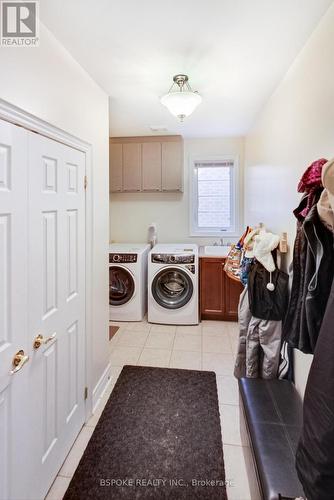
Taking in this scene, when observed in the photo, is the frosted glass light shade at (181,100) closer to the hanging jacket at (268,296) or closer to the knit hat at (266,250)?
the knit hat at (266,250)

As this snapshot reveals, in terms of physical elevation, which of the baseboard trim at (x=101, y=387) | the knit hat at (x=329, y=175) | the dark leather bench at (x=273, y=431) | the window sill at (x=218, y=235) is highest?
the knit hat at (x=329, y=175)

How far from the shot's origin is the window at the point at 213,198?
13.7 ft

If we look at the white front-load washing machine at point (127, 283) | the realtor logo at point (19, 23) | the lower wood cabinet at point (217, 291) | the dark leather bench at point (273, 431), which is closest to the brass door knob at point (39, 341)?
the dark leather bench at point (273, 431)

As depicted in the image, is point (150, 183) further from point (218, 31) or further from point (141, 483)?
point (141, 483)

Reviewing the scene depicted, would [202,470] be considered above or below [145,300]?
below

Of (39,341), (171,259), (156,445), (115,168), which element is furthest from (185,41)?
(115,168)

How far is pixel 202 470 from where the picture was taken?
5.23ft

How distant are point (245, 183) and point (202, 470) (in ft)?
11.1

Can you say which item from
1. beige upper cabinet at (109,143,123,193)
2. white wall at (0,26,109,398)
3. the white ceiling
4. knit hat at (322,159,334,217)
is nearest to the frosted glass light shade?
the white ceiling

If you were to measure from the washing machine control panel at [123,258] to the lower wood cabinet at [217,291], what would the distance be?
0.89 metres

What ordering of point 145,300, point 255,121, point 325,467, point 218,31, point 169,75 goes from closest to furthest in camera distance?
point 325,467
point 218,31
point 169,75
point 255,121
point 145,300

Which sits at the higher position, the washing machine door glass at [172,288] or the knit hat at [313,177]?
the knit hat at [313,177]

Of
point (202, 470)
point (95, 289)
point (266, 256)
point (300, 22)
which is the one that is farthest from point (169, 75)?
point (202, 470)

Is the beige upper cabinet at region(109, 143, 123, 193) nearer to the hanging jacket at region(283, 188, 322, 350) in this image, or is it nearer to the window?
the window
